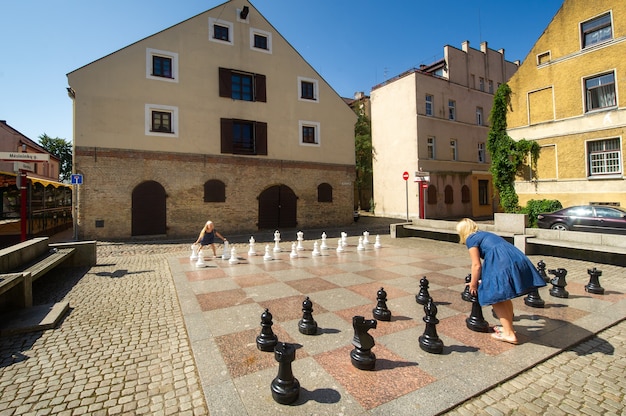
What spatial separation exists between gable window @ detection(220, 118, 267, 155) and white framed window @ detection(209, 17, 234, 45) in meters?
4.85

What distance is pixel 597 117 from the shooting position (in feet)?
51.0

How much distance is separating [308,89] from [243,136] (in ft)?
19.5

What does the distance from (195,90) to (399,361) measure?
59.0 ft

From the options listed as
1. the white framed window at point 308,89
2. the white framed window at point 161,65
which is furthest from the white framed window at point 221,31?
the white framed window at point 308,89

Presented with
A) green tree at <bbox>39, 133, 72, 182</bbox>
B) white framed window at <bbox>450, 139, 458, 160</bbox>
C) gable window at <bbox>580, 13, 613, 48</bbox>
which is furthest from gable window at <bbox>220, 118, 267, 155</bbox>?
green tree at <bbox>39, 133, 72, 182</bbox>

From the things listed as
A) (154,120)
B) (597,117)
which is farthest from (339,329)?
(597,117)

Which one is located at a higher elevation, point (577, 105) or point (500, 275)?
point (577, 105)

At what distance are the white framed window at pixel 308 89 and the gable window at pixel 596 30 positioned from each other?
15.1 meters

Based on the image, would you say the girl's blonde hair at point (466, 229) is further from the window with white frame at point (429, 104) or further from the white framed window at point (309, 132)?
the window with white frame at point (429, 104)

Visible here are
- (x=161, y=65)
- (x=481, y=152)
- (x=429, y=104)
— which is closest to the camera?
(x=161, y=65)

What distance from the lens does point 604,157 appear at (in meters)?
15.4

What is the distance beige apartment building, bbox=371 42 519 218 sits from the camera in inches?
1008

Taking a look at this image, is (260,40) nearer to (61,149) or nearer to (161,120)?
(161,120)

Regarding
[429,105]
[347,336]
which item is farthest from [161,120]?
[429,105]
